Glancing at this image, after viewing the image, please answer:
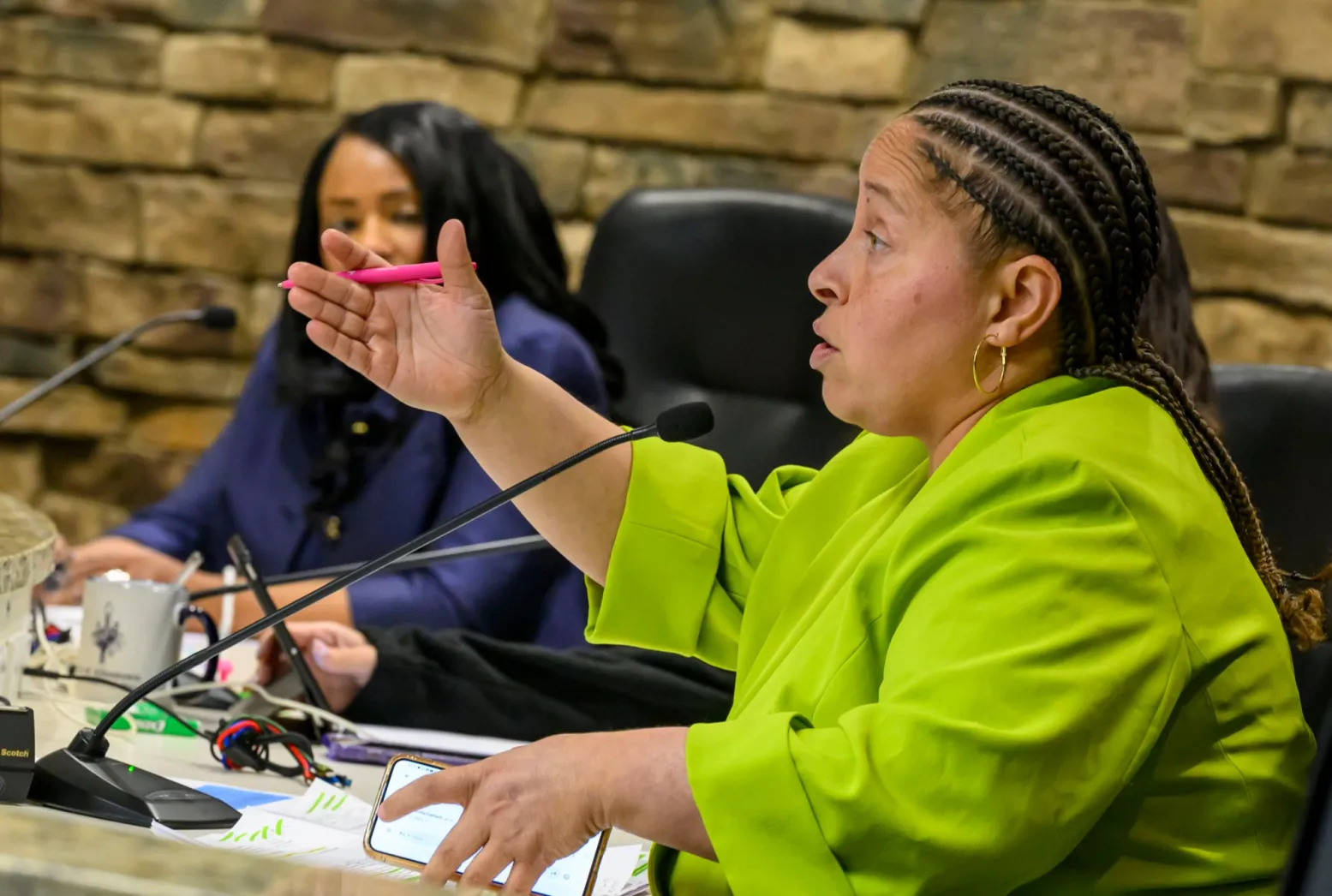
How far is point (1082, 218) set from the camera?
0.92 meters

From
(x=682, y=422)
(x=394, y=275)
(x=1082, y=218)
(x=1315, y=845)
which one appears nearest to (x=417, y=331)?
(x=394, y=275)

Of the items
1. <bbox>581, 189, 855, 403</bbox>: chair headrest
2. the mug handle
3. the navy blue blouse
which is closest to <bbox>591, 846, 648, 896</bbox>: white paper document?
the mug handle

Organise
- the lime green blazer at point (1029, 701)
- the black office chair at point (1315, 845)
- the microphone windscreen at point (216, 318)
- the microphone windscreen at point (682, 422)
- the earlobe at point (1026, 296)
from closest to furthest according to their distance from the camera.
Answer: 1. the black office chair at point (1315, 845)
2. the lime green blazer at point (1029, 701)
3. the earlobe at point (1026, 296)
4. the microphone windscreen at point (682, 422)
5. the microphone windscreen at point (216, 318)

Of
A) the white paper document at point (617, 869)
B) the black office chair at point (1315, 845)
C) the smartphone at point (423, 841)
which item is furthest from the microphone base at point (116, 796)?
the black office chair at point (1315, 845)

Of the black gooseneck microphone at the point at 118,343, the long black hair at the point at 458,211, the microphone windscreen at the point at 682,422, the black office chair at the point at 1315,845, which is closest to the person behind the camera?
the black office chair at the point at 1315,845

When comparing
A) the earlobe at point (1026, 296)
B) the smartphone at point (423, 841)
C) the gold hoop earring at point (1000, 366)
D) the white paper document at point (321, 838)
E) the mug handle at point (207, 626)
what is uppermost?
the earlobe at point (1026, 296)

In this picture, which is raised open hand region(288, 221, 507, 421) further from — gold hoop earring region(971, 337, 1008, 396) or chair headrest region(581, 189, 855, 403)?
chair headrest region(581, 189, 855, 403)

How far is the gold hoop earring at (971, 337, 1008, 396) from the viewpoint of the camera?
3.12ft

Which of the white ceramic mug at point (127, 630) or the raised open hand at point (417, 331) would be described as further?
the white ceramic mug at point (127, 630)

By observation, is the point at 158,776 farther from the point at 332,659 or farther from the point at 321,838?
the point at 332,659

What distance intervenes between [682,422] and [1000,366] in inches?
9.1

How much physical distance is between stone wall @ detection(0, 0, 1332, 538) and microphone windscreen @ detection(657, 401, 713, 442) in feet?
5.42

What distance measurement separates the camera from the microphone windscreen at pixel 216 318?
1.92 meters

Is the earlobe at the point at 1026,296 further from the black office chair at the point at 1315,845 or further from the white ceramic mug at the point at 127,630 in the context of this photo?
the white ceramic mug at the point at 127,630
